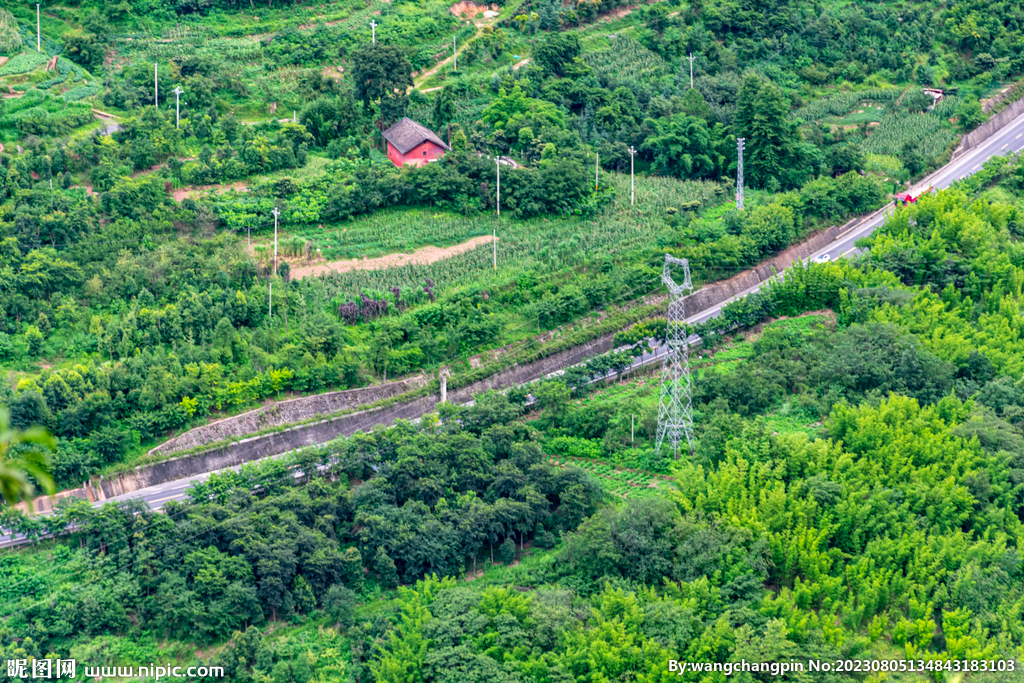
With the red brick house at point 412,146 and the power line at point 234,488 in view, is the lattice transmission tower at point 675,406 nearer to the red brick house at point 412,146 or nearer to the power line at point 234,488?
the power line at point 234,488

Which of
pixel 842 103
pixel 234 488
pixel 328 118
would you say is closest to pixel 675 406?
pixel 234 488

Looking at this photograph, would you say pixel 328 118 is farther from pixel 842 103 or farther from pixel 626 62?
pixel 842 103

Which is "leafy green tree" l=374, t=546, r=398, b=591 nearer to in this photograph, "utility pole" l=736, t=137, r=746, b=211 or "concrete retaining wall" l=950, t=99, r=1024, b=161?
"utility pole" l=736, t=137, r=746, b=211

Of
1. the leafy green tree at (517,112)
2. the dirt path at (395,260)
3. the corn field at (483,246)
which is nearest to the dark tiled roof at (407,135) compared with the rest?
the leafy green tree at (517,112)

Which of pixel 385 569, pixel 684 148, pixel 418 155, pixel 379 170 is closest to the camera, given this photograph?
Result: pixel 385 569

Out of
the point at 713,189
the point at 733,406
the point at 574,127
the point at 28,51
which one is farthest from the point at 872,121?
the point at 28,51

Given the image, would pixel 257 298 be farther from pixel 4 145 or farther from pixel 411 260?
pixel 4 145
